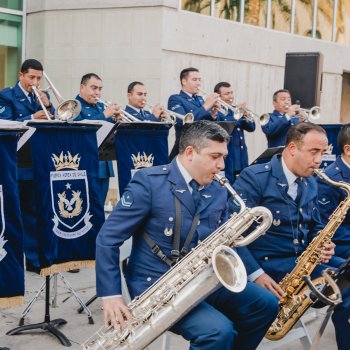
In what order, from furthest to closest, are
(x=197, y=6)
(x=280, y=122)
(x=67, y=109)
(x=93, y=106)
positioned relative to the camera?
1. (x=197, y=6)
2. (x=280, y=122)
3. (x=93, y=106)
4. (x=67, y=109)

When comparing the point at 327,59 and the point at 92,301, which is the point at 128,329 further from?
the point at 327,59

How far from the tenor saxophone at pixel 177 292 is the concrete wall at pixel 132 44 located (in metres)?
7.76

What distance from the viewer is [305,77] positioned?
1198 centimetres

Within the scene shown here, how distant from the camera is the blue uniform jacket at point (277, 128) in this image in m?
9.05

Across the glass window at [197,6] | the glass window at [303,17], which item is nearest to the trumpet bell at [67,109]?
the glass window at [197,6]

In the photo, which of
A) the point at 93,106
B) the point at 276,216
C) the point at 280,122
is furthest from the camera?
the point at 280,122

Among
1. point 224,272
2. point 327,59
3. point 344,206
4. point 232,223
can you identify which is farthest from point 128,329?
point 327,59

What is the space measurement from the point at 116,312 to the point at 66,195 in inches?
62.5

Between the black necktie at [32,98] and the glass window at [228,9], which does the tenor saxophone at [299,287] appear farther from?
the glass window at [228,9]

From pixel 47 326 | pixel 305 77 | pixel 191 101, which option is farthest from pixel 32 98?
pixel 305 77

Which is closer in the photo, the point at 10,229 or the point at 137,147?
the point at 10,229

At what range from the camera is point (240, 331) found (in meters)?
3.65

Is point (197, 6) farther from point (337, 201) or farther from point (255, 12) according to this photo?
point (337, 201)

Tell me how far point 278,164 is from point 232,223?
893 mm
